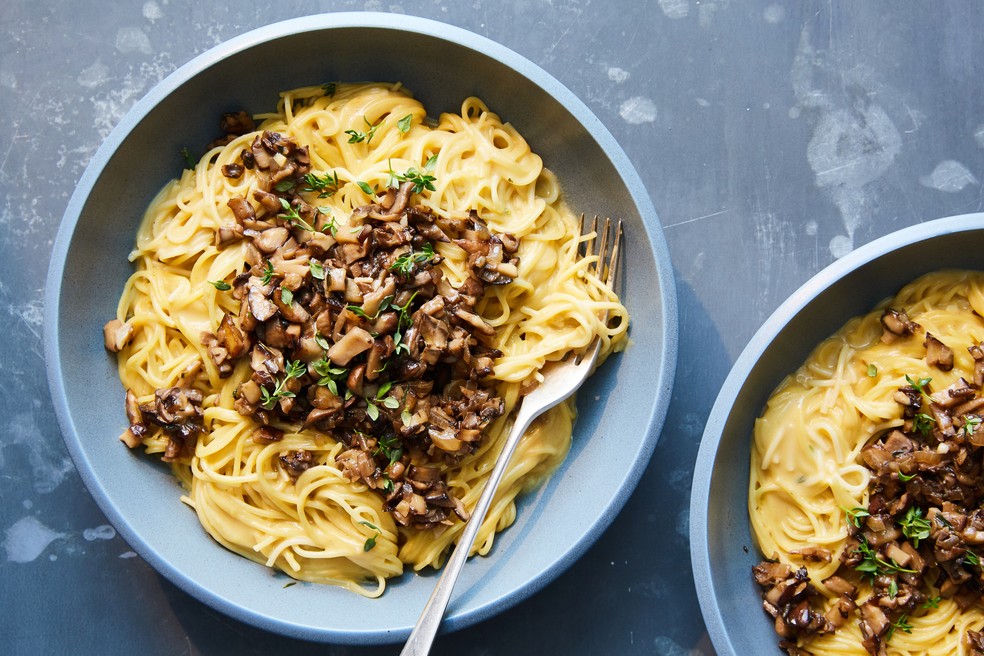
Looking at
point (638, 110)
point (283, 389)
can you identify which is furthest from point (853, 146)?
point (283, 389)

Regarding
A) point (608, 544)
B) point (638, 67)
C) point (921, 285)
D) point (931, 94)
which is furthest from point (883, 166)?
point (608, 544)

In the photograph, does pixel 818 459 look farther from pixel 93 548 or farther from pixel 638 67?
pixel 93 548

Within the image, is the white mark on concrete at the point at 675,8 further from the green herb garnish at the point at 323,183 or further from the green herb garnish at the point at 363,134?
the green herb garnish at the point at 323,183

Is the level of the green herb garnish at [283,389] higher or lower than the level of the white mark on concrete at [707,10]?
lower

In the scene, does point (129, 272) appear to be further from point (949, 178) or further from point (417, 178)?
point (949, 178)

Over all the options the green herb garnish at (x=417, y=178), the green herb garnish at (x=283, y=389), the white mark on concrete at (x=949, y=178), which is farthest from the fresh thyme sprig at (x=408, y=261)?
the white mark on concrete at (x=949, y=178)
